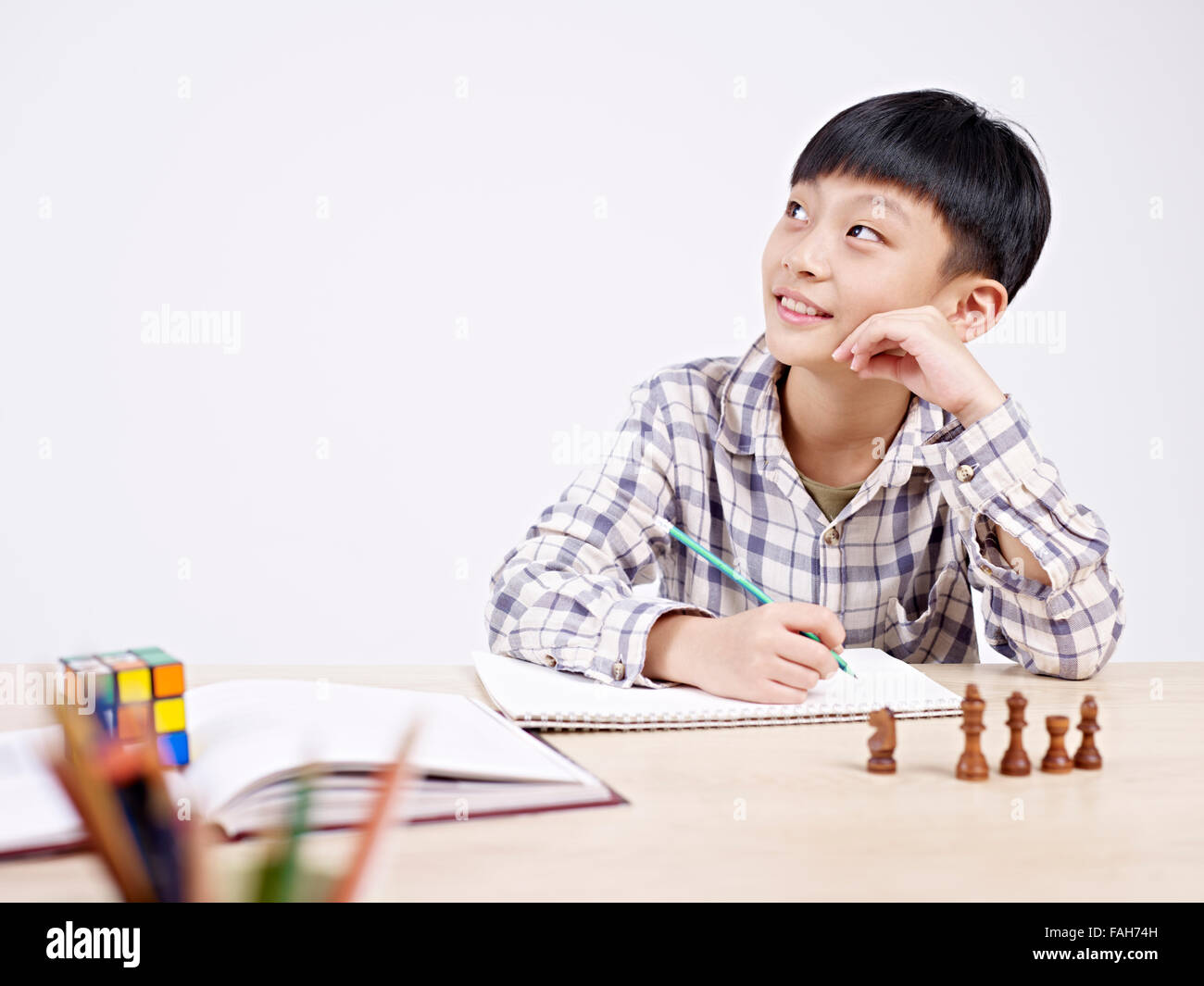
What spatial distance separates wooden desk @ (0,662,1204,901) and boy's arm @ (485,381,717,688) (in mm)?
171

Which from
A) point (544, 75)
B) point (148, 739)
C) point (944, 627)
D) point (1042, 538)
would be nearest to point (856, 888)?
point (148, 739)

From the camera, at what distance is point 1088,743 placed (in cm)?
79

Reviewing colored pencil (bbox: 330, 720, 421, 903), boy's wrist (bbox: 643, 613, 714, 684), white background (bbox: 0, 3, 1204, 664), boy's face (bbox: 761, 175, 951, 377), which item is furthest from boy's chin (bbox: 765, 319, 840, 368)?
Result: white background (bbox: 0, 3, 1204, 664)

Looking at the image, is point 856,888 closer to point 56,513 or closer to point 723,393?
point 723,393

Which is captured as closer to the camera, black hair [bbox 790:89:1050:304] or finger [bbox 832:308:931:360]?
finger [bbox 832:308:931:360]

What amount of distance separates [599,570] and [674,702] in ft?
1.11

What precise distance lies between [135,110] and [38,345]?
649mm

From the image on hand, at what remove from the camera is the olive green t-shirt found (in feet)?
4.68

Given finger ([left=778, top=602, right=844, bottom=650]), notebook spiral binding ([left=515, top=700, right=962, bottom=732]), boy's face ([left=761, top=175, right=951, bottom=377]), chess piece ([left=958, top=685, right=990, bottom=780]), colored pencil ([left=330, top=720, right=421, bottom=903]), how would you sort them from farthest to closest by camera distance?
boy's face ([left=761, top=175, right=951, bottom=377])
finger ([left=778, top=602, right=844, bottom=650])
notebook spiral binding ([left=515, top=700, right=962, bottom=732])
chess piece ([left=958, top=685, right=990, bottom=780])
colored pencil ([left=330, top=720, right=421, bottom=903])

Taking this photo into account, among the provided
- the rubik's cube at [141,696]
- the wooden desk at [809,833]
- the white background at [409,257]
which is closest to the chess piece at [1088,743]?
the wooden desk at [809,833]

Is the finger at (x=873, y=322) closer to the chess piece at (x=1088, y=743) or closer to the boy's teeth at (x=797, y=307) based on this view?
the boy's teeth at (x=797, y=307)

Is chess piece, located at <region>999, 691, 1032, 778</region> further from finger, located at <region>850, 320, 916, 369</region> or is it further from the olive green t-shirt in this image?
the olive green t-shirt

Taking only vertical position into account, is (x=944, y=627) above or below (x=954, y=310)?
below

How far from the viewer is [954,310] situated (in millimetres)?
1402
